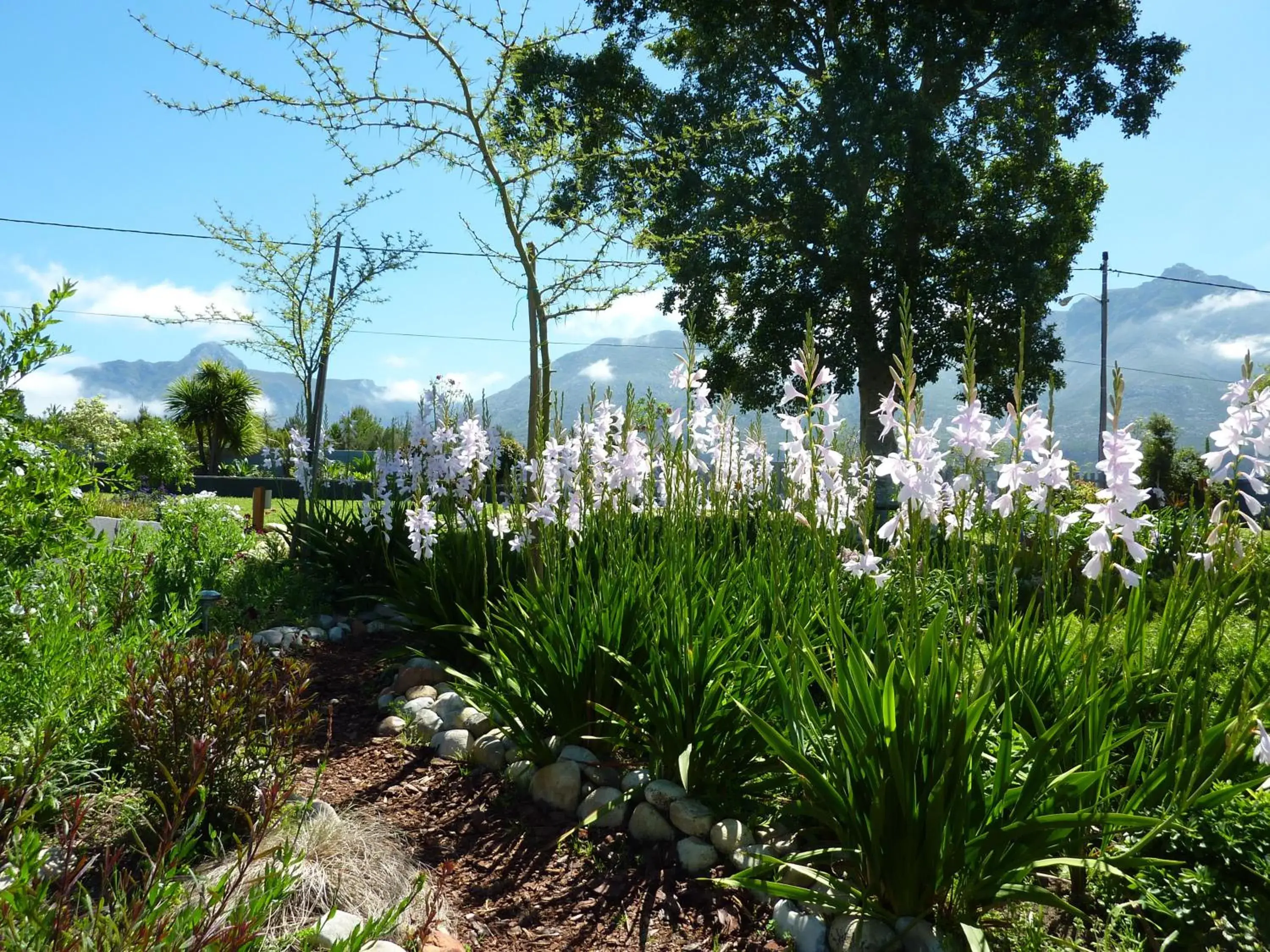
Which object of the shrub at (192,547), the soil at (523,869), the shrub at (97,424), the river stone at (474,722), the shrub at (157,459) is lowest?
the soil at (523,869)

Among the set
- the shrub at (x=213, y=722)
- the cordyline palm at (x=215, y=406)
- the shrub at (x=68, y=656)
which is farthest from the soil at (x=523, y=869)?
the cordyline palm at (x=215, y=406)

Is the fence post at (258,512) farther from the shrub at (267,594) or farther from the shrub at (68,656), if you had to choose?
the shrub at (68,656)

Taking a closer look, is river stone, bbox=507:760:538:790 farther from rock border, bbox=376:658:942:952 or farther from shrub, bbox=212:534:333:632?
shrub, bbox=212:534:333:632

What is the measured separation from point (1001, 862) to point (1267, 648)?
2779mm

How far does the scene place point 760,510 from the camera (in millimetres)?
4613

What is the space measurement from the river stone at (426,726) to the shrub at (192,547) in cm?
244

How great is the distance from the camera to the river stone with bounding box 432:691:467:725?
14.9ft

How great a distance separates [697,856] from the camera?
10.1ft

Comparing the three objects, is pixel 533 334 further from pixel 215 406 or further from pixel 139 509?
pixel 215 406

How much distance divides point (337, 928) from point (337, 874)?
321 millimetres

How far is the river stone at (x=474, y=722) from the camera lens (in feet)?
14.3

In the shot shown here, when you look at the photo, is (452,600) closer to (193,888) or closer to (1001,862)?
(193,888)

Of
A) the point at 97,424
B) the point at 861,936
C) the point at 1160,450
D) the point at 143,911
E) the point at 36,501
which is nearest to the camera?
the point at 143,911

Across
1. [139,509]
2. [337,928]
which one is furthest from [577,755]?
[139,509]
